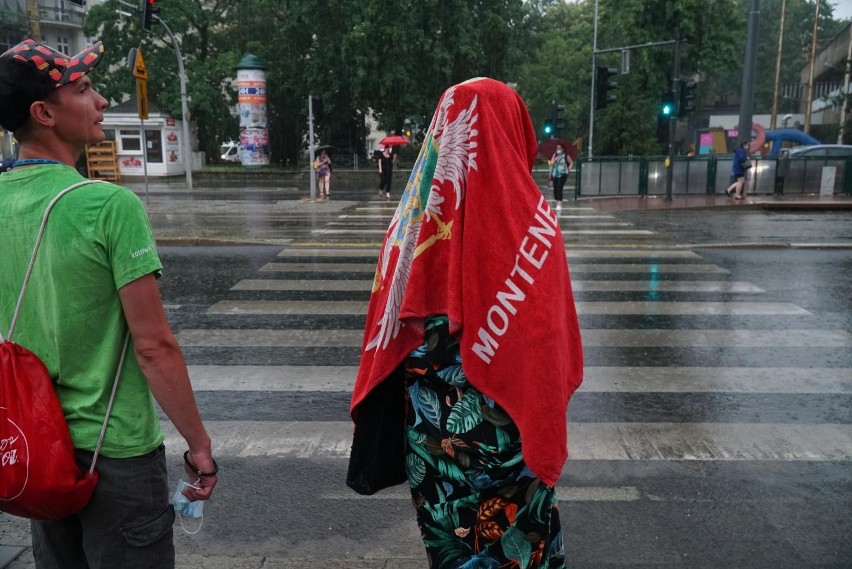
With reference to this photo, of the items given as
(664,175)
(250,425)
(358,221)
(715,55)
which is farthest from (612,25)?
(250,425)

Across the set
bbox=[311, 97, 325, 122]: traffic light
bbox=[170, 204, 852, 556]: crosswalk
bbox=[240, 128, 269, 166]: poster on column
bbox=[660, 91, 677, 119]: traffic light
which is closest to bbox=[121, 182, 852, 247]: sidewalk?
bbox=[660, 91, 677, 119]: traffic light

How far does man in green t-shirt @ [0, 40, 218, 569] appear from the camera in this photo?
69.4 inches

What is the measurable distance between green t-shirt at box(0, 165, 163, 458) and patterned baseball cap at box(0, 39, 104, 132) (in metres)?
0.15

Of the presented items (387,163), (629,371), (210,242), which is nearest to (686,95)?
(387,163)

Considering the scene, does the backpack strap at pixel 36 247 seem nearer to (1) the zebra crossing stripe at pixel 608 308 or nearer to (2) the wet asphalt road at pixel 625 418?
(2) the wet asphalt road at pixel 625 418

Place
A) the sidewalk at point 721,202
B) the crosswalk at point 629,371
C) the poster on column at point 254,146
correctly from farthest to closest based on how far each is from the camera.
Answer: the poster on column at point 254,146 < the sidewalk at point 721,202 < the crosswalk at point 629,371

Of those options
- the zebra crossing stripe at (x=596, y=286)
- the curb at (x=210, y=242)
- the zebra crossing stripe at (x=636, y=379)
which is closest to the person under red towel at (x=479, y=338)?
the zebra crossing stripe at (x=636, y=379)

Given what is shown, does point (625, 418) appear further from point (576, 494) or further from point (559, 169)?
point (559, 169)

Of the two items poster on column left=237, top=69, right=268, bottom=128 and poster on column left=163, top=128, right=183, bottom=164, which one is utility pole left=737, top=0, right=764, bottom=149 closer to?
poster on column left=237, top=69, right=268, bottom=128

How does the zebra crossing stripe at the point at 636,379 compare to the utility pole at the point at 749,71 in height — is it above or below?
below

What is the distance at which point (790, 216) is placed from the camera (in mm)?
18297

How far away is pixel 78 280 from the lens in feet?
5.82

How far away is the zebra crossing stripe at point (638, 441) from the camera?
4.25 meters

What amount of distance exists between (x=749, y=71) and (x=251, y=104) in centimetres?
2020
